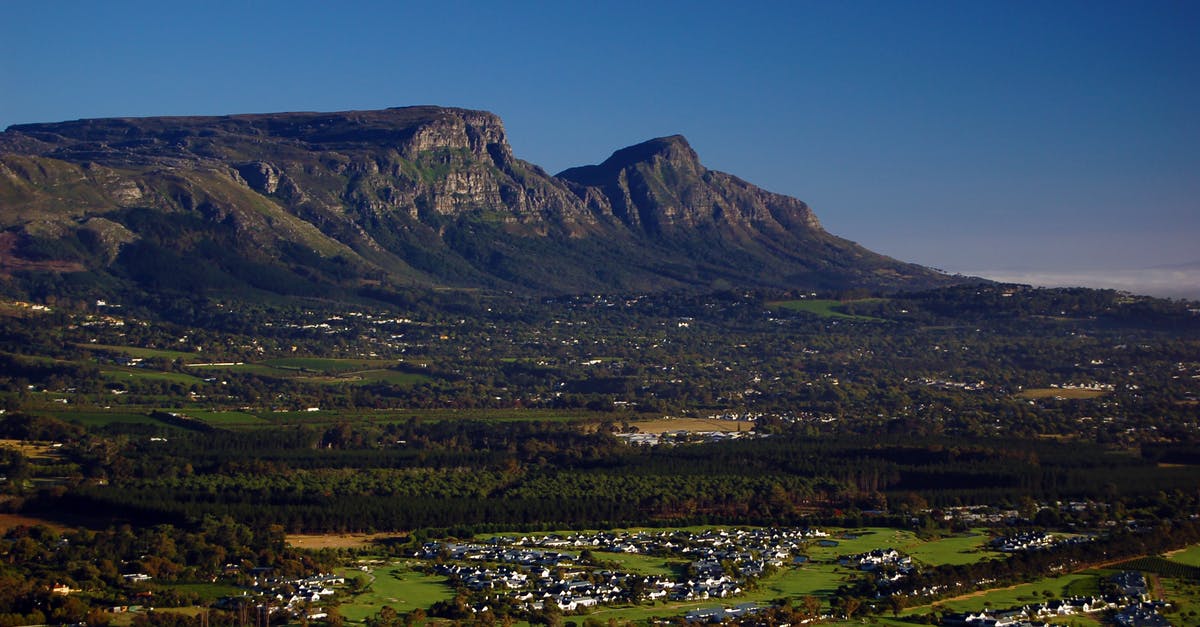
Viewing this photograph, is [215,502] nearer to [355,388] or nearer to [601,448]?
[601,448]

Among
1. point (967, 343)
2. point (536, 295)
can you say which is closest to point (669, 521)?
point (967, 343)

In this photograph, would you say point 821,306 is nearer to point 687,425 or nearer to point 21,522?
point 687,425

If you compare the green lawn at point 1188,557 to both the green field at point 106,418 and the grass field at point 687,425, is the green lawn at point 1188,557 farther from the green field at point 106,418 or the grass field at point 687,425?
the green field at point 106,418

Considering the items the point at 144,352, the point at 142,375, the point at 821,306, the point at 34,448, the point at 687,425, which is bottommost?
the point at 687,425

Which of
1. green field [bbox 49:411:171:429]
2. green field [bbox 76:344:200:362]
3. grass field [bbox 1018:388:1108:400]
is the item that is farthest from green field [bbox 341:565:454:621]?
green field [bbox 76:344:200:362]

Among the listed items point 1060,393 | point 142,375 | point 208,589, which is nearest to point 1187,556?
point 208,589

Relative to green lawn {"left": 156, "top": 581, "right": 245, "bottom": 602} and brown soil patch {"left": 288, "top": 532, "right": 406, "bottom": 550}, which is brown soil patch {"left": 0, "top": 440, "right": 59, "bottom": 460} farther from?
green lawn {"left": 156, "top": 581, "right": 245, "bottom": 602}
